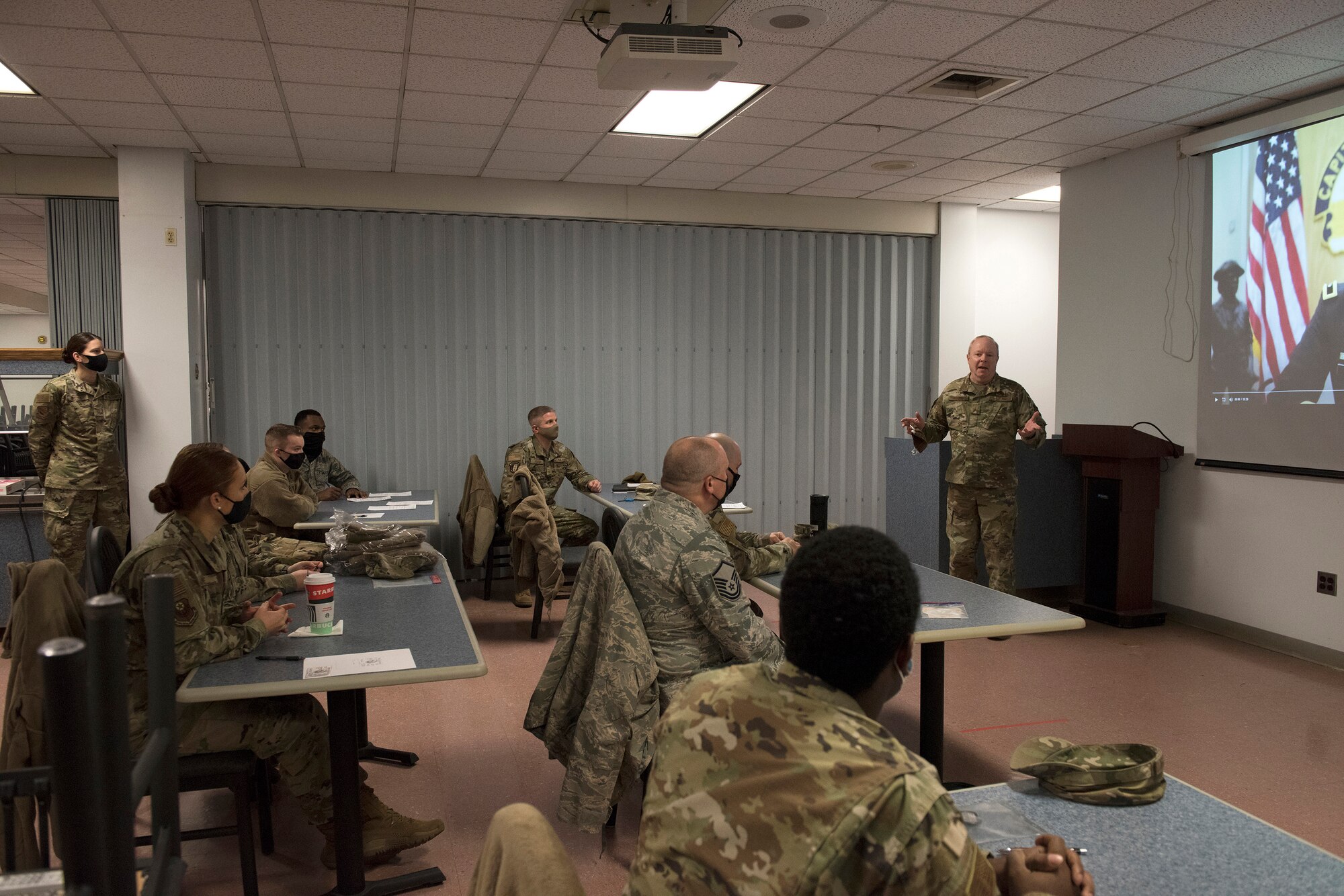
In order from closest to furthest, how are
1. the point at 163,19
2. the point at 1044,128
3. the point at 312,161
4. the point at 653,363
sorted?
the point at 163,19, the point at 1044,128, the point at 312,161, the point at 653,363

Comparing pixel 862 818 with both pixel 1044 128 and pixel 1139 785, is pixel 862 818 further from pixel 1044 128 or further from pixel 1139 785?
pixel 1044 128

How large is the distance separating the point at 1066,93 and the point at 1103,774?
4.36 meters

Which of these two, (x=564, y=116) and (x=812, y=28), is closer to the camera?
(x=812, y=28)

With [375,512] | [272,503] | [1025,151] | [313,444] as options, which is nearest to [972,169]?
[1025,151]

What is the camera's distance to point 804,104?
521cm

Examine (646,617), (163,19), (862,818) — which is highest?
(163,19)

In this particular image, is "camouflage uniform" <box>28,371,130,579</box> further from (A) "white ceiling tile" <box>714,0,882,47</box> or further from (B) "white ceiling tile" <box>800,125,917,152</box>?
(B) "white ceiling tile" <box>800,125,917,152</box>

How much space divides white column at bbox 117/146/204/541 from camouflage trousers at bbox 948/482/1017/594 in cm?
494

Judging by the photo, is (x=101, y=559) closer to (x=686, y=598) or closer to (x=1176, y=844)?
(x=686, y=598)

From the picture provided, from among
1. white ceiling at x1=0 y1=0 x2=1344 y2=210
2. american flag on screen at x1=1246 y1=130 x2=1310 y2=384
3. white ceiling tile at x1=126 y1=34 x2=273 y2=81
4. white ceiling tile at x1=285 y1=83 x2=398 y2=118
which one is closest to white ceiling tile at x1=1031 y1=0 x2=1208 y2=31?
white ceiling at x1=0 y1=0 x2=1344 y2=210

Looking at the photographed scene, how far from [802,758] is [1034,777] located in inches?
32.8

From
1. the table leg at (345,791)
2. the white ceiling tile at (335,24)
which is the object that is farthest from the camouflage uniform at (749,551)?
the white ceiling tile at (335,24)

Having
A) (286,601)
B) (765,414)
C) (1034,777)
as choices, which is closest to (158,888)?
(1034,777)

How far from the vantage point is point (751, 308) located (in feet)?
25.8
